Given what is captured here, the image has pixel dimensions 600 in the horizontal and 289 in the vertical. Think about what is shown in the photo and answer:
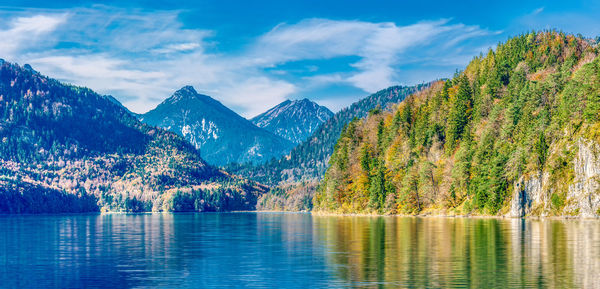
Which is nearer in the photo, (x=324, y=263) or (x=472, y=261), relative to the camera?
(x=472, y=261)

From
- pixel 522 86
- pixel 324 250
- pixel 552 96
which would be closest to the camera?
pixel 324 250

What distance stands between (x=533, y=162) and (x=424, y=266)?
111 m

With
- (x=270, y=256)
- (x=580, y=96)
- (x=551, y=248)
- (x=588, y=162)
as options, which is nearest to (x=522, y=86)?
(x=580, y=96)

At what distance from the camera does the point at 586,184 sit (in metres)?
134

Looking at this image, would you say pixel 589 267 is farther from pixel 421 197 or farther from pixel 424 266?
pixel 421 197

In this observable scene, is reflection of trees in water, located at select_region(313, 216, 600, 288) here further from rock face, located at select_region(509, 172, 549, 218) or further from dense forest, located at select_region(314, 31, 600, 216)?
rock face, located at select_region(509, 172, 549, 218)

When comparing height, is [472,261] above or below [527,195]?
below

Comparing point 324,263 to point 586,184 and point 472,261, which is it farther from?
point 586,184

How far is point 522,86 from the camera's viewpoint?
185 metres

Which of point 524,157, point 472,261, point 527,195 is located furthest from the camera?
point 524,157

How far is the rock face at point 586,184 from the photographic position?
132 meters

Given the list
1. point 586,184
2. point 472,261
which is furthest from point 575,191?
point 472,261

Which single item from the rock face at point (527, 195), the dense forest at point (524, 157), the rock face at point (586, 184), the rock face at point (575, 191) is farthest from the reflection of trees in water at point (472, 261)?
the rock face at point (527, 195)

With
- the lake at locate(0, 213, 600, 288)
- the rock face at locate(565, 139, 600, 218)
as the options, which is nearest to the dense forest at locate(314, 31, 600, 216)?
the rock face at locate(565, 139, 600, 218)
